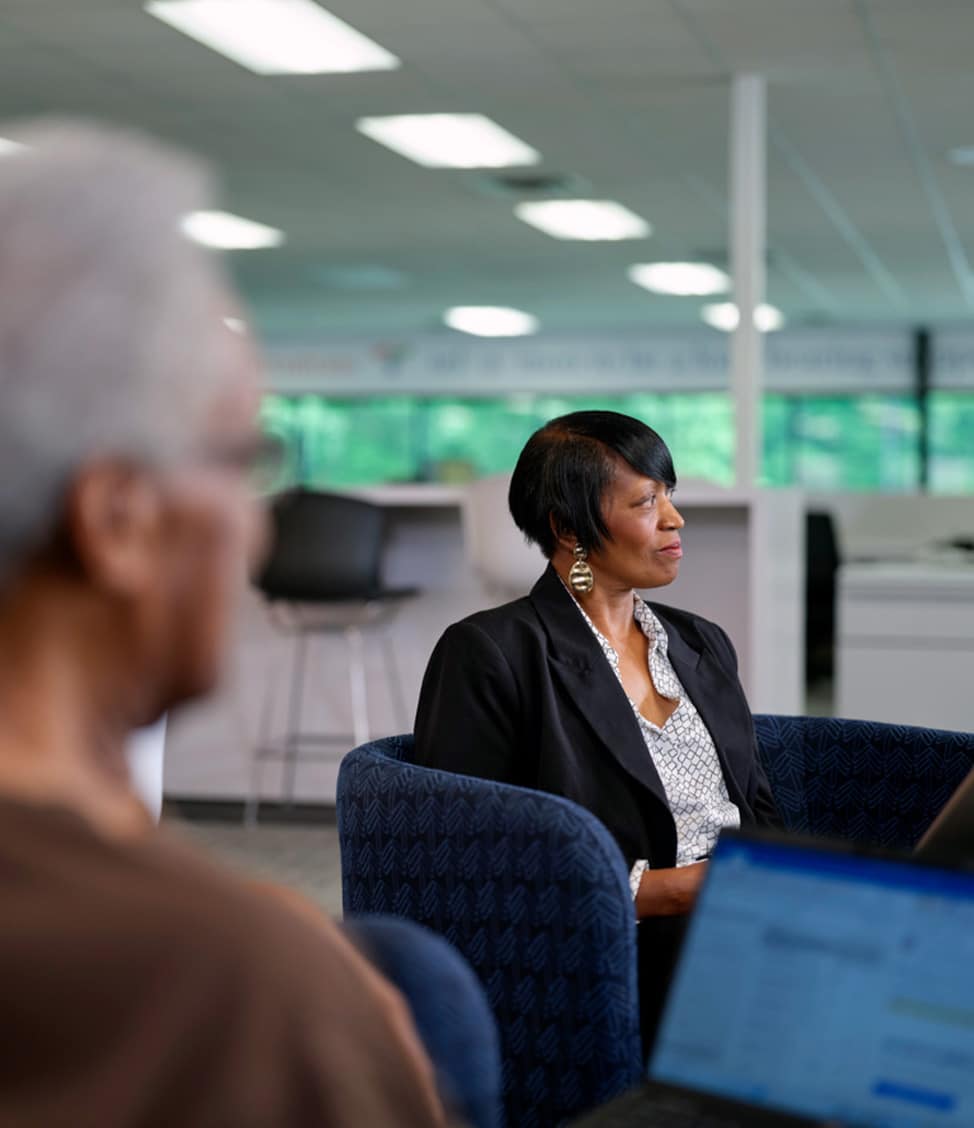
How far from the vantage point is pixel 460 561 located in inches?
216

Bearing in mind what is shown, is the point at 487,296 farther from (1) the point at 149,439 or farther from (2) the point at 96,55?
(1) the point at 149,439

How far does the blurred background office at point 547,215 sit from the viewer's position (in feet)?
17.0

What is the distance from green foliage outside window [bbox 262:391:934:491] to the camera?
577 inches

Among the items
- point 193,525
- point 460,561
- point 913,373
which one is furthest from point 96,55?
point 913,373

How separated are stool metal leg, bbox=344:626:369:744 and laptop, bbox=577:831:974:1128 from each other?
4253 millimetres

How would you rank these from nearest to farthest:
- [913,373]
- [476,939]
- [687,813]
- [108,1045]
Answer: [108,1045], [476,939], [687,813], [913,373]

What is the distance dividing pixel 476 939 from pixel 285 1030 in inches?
40.9

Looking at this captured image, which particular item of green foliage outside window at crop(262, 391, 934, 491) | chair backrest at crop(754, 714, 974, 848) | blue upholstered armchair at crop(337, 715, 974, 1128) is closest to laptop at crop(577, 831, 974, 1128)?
blue upholstered armchair at crop(337, 715, 974, 1128)

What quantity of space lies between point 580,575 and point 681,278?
976 cm

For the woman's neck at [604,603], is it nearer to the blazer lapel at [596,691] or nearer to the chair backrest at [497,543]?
the blazer lapel at [596,691]

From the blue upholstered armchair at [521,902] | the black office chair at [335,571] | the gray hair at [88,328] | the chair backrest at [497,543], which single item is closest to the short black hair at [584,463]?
the blue upholstered armchair at [521,902]

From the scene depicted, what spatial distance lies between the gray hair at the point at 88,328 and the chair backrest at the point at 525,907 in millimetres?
936

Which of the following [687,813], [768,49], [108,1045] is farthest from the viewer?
[768,49]

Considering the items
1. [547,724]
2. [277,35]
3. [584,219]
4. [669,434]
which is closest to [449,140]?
[277,35]
